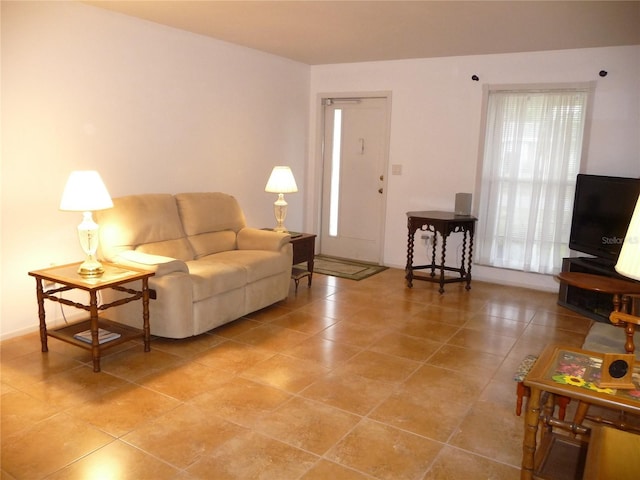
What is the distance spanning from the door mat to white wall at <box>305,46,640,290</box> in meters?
0.31

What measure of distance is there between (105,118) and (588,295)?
4.43 m

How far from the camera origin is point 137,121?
14.2 ft

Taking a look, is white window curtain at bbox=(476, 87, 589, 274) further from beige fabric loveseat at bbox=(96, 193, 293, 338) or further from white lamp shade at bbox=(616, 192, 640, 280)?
white lamp shade at bbox=(616, 192, 640, 280)

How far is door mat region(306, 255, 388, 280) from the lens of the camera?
5.82 meters

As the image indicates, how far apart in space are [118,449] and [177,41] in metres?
3.54

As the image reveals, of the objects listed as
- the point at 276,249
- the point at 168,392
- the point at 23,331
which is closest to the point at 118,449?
the point at 168,392

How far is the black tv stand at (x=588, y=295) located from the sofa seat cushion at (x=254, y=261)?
266 centimetres

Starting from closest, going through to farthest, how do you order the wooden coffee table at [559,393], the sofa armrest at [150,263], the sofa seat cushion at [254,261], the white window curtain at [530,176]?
the wooden coffee table at [559,393] → the sofa armrest at [150,263] → the sofa seat cushion at [254,261] → the white window curtain at [530,176]

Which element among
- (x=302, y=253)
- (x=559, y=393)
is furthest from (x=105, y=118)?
(x=559, y=393)

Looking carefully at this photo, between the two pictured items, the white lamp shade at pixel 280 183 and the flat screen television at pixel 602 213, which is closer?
the flat screen television at pixel 602 213

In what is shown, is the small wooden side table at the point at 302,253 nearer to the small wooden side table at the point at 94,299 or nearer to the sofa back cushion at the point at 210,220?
the sofa back cushion at the point at 210,220

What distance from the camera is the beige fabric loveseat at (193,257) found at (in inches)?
141

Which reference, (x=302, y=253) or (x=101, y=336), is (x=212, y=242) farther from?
(x=101, y=336)

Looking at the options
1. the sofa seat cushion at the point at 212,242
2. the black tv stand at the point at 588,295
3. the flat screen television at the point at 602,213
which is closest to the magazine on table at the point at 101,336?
the sofa seat cushion at the point at 212,242
